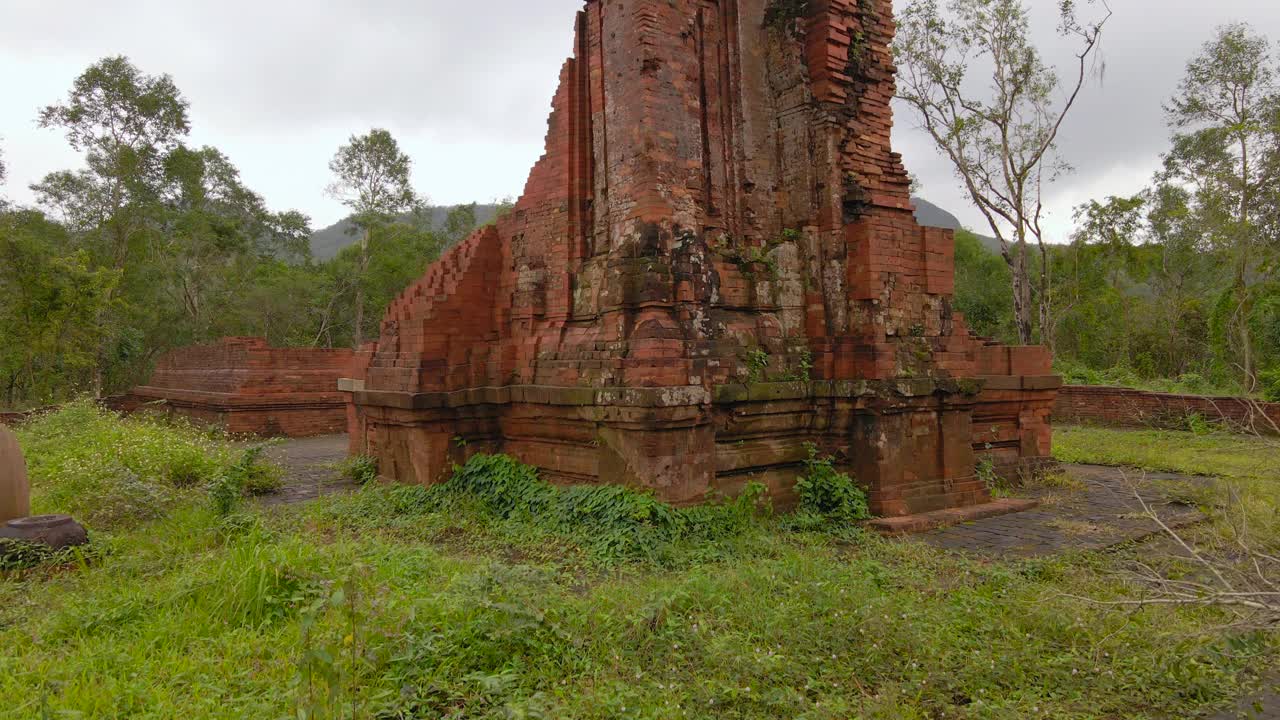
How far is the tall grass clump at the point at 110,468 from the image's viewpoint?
20.6 ft

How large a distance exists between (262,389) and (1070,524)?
13.7m

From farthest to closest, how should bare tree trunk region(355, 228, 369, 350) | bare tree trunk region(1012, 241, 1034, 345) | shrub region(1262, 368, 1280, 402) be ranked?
bare tree trunk region(355, 228, 369, 350), bare tree trunk region(1012, 241, 1034, 345), shrub region(1262, 368, 1280, 402)

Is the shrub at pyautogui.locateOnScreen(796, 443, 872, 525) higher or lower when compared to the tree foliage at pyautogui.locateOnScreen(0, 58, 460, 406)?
lower

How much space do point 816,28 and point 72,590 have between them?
7.11 m

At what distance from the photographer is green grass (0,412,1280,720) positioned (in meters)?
2.83

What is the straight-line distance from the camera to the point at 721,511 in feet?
18.5

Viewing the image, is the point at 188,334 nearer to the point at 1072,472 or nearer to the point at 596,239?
the point at 596,239

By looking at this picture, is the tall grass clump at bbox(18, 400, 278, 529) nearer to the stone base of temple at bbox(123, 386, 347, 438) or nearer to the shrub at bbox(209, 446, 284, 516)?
the shrub at bbox(209, 446, 284, 516)

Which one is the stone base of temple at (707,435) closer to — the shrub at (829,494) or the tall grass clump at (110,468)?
the shrub at (829,494)

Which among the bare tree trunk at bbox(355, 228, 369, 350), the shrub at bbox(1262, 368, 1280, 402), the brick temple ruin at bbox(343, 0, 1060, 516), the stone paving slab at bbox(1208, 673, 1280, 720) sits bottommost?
the stone paving slab at bbox(1208, 673, 1280, 720)

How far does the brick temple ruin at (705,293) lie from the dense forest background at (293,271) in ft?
42.0

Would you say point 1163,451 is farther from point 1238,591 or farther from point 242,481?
point 242,481

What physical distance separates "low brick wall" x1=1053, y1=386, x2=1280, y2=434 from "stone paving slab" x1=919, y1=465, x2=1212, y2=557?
21.7 feet

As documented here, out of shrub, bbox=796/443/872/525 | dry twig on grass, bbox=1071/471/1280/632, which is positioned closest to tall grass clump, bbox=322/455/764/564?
shrub, bbox=796/443/872/525
